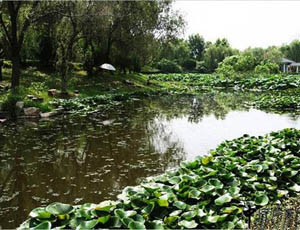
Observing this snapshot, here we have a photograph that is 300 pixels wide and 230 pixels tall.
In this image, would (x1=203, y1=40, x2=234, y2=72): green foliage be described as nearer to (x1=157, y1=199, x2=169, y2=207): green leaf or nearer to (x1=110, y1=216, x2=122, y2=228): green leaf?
(x1=157, y1=199, x2=169, y2=207): green leaf

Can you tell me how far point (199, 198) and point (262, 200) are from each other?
2.29 ft

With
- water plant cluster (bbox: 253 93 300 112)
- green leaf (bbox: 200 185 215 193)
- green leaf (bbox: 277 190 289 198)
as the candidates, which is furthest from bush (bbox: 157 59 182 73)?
green leaf (bbox: 200 185 215 193)

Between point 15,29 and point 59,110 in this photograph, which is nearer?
point 59,110

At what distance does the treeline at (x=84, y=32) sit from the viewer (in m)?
13.9

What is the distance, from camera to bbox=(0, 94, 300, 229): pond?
4.66 meters

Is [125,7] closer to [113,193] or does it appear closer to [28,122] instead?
[28,122]

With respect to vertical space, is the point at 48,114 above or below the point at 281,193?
above

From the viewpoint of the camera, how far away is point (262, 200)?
336 centimetres

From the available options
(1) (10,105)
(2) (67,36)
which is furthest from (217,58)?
(1) (10,105)

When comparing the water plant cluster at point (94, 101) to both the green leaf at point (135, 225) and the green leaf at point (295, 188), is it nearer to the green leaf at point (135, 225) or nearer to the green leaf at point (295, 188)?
the green leaf at point (295, 188)

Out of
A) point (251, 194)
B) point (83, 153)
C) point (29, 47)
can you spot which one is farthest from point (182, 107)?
point (251, 194)

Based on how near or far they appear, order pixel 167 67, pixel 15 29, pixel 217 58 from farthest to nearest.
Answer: pixel 217 58, pixel 167 67, pixel 15 29

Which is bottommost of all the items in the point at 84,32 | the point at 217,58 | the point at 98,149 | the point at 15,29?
the point at 98,149

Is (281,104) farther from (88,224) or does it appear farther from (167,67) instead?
(167,67)
